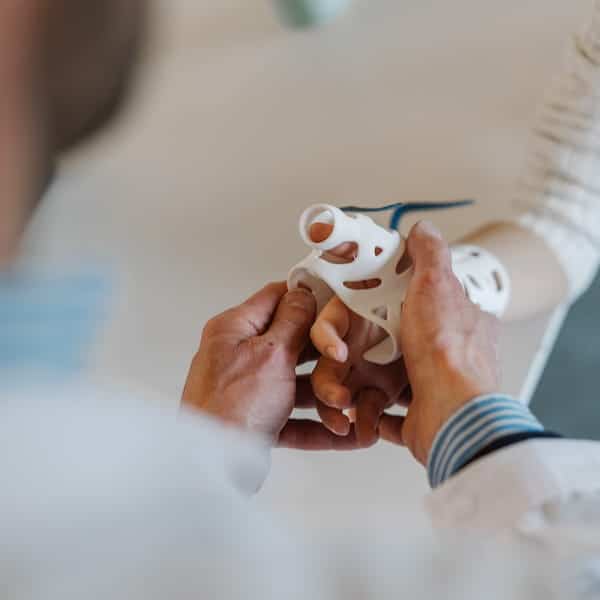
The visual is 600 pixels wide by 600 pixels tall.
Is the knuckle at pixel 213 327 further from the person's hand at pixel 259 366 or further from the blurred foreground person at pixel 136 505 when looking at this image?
the blurred foreground person at pixel 136 505

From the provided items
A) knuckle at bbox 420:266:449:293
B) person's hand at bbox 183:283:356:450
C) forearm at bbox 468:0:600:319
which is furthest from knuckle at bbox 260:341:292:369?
forearm at bbox 468:0:600:319

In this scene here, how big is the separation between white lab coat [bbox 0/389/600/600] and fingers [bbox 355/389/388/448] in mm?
274

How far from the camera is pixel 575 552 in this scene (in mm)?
294

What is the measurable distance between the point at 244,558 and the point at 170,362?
43 cm

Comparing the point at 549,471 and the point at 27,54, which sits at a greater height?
the point at 27,54

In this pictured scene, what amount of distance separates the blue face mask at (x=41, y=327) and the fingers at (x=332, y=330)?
22 cm

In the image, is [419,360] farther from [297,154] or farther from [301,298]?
[297,154]

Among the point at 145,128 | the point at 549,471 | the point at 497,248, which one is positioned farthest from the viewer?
the point at 145,128

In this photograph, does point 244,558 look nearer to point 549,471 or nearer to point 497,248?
point 549,471

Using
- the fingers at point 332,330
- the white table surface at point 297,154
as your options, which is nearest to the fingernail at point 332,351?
the fingers at point 332,330

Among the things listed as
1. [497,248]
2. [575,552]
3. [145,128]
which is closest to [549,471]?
[575,552]

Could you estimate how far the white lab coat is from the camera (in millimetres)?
249

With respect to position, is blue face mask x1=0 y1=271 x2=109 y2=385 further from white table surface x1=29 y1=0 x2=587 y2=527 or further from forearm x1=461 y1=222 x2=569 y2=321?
forearm x1=461 y1=222 x2=569 y2=321

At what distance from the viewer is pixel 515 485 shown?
37cm
